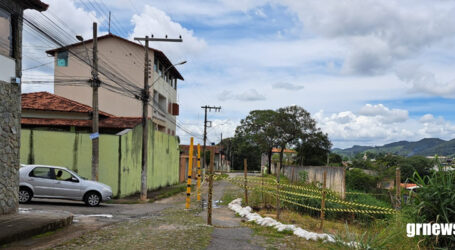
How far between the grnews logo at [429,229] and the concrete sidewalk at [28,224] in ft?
24.2

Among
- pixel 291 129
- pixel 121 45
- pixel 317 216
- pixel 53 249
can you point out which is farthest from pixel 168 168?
pixel 291 129

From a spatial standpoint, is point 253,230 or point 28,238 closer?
point 28,238

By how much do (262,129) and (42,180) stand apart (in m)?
48.0

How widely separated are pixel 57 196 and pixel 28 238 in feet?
25.2

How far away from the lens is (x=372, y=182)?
23172mm

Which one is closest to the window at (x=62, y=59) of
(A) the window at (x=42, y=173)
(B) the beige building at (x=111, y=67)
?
(B) the beige building at (x=111, y=67)

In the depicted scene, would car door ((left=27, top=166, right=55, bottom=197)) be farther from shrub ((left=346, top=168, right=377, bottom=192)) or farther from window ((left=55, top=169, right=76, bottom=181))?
shrub ((left=346, top=168, right=377, bottom=192))

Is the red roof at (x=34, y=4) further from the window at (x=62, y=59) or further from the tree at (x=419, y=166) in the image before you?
the window at (x=62, y=59)

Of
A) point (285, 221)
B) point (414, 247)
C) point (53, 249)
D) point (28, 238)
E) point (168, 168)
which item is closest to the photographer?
point (414, 247)

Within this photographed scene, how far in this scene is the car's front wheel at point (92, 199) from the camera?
16.7m

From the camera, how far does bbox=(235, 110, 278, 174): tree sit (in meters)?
61.5

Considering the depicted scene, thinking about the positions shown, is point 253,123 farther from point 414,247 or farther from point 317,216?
point 414,247

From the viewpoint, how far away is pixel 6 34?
1091cm

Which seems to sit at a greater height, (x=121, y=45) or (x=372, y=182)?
(x=121, y=45)
